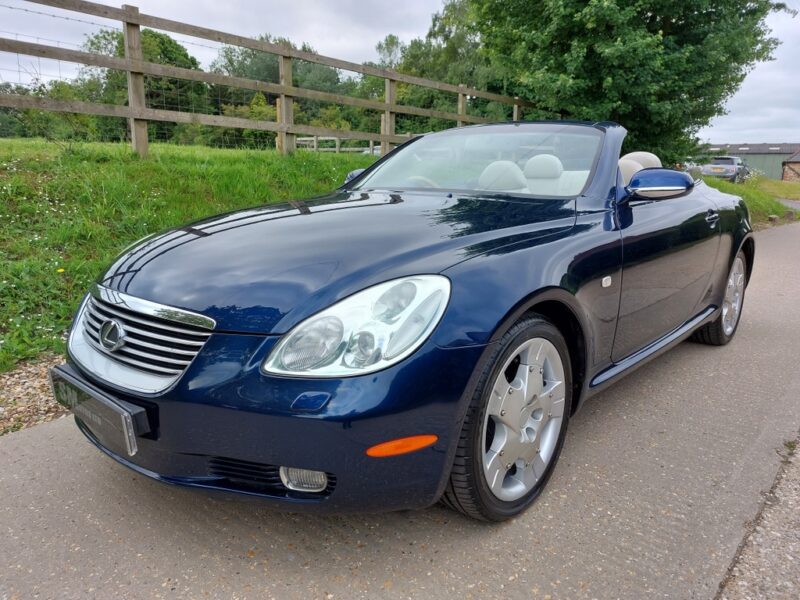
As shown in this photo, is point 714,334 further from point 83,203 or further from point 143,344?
point 83,203

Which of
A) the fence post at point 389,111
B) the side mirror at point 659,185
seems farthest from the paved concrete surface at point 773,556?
the fence post at point 389,111

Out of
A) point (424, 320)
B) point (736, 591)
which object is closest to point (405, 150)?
point (424, 320)

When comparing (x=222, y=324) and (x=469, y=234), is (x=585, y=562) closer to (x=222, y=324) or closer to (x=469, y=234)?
(x=469, y=234)

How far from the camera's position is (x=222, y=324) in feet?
5.56

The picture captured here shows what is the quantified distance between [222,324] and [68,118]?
585 centimetres

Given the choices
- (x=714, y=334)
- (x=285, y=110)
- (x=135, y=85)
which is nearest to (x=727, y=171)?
(x=285, y=110)

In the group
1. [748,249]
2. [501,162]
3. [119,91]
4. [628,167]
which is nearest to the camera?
[501,162]

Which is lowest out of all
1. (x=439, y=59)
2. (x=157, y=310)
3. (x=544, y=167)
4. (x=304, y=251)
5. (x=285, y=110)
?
(x=157, y=310)

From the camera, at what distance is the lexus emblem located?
6.11 ft

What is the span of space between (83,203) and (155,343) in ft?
13.5

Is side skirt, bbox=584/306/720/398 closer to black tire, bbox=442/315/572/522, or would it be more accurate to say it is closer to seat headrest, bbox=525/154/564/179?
black tire, bbox=442/315/572/522

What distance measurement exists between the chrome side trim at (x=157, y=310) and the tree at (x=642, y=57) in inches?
405

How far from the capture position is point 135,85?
239 inches

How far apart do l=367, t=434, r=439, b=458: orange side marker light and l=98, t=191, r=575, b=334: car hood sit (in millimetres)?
413
